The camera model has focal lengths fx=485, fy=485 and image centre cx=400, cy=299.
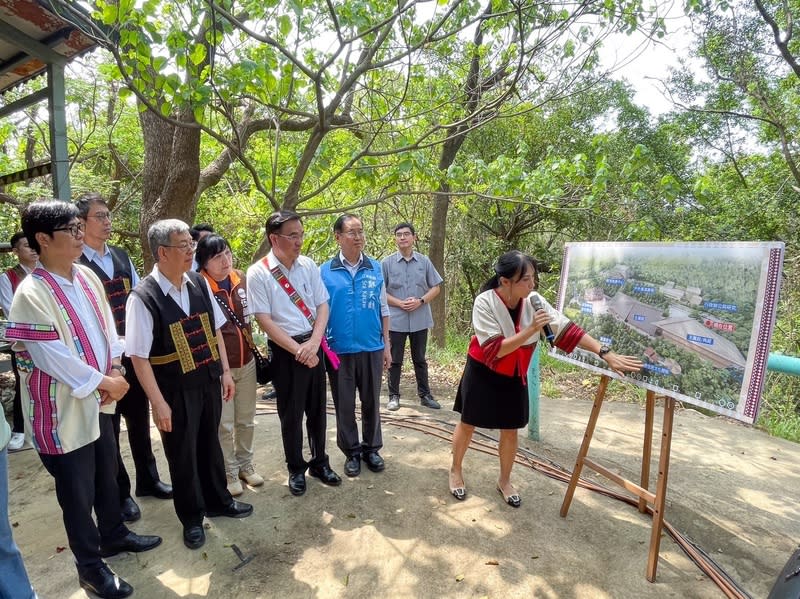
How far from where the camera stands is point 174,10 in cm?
364

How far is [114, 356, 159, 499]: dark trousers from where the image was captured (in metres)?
2.92

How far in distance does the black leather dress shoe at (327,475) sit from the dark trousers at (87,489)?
126 centimetres

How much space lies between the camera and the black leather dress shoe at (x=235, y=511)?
292 centimetres

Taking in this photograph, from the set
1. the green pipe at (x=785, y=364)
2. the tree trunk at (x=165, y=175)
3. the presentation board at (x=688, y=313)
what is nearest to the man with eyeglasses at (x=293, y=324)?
the presentation board at (x=688, y=313)

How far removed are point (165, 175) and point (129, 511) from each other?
3345 millimetres

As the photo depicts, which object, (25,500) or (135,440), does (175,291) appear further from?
(25,500)

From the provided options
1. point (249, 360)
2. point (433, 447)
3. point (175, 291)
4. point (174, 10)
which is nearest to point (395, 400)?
point (433, 447)

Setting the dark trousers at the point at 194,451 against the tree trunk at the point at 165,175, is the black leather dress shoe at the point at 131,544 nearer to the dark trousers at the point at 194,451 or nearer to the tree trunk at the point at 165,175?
the dark trousers at the point at 194,451

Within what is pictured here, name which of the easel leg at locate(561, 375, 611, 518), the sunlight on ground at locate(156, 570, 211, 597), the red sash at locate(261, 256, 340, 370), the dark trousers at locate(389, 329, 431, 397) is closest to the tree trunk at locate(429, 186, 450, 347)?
the dark trousers at locate(389, 329, 431, 397)

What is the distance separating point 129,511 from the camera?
2898mm

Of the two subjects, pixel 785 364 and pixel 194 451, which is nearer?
pixel 194 451

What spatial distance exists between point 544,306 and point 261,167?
19.4ft

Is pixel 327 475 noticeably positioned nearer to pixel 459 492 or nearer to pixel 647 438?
pixel 459 492

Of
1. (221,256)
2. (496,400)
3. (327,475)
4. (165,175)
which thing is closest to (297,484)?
(327,475)
